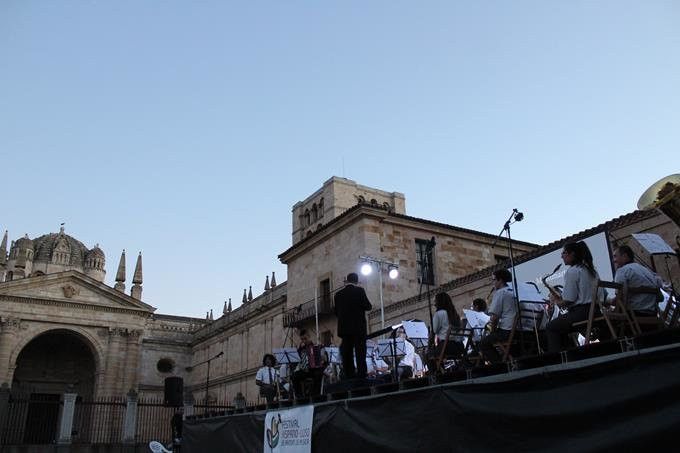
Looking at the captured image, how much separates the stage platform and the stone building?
7727 mm

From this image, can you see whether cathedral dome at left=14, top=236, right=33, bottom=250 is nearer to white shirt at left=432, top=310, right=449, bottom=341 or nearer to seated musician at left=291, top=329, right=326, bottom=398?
seated musician at left=291, top=329, right=326, bottom=398

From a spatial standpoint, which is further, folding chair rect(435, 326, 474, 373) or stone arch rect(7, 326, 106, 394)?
stone arch rect(7, 326, 106, 394)

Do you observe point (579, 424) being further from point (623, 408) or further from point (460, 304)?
point (460, 304)

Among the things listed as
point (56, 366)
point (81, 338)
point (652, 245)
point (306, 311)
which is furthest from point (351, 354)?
point (56, 366)

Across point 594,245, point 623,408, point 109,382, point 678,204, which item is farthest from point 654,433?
point 109,382

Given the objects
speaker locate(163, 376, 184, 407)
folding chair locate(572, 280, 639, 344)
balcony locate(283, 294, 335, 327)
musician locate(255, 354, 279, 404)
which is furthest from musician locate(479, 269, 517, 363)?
balcony locate(283, 294, 335, 327)

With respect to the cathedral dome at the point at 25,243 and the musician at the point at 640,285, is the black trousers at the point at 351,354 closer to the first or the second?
the musician at the point at 640,285

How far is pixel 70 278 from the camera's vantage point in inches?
1527

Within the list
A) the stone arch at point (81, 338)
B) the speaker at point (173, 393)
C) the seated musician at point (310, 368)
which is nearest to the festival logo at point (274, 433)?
the seated musician at point (310, 368)

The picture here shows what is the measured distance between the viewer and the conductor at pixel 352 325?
8.38 metres

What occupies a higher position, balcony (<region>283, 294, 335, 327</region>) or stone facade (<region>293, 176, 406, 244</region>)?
stone facade (<region>293, 176, 406, 244</region>)

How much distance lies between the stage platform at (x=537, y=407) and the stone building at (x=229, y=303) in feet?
25.4

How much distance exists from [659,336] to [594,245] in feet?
37.2

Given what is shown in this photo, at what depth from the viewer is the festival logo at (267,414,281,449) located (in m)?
8.62
